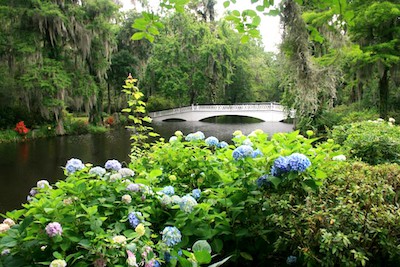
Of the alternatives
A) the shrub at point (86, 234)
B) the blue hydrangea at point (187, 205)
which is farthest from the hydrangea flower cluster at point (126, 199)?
the blue hydrangea at point (187, 205)

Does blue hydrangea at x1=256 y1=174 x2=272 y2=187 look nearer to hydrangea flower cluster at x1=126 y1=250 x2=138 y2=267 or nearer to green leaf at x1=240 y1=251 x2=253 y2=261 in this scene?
green leaf at x1=240 y1=251 x2=253 y2=261

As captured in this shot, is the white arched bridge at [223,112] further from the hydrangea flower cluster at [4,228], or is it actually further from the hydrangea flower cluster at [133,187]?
the hydrangea flower cluster at [4,228]

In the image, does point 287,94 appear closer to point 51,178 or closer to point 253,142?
point 51,178

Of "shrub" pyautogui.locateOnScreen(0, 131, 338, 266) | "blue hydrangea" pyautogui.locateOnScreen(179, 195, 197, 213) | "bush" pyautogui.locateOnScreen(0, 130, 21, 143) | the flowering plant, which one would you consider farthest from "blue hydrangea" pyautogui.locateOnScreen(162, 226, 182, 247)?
the flowering plant

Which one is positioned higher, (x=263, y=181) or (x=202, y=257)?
(x=263, y=181)

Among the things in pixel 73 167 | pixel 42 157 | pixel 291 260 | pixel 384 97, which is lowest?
pixel 42 157

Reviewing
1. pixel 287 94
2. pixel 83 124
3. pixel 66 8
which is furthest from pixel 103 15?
pixel 287 94

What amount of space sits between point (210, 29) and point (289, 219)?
30.4 meters

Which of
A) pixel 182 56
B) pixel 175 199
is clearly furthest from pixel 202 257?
pixel 182 56

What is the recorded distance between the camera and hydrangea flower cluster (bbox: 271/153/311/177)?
1854 mm

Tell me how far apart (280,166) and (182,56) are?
28.8 metres

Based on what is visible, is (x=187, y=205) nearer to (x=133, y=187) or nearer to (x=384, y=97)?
(x=133, y=187)

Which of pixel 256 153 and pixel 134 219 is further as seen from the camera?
pixel 256 153

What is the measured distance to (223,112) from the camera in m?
29.2
